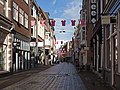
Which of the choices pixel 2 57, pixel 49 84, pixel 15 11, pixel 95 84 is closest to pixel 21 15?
pixel 15 11

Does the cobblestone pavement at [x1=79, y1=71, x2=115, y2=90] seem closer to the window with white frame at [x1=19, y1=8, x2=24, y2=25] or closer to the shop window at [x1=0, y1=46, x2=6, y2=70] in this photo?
the shop window at [x1=0, y1=46, x2=6, y2=70]

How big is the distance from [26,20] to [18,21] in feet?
24.0

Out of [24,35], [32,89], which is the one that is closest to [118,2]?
[32,89]

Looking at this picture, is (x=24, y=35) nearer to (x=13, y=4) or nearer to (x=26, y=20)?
(x=26, y=20)

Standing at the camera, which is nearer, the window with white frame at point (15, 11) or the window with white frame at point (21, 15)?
the window with white frame at point (15, 11)

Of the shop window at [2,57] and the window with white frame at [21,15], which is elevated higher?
the window with white frame at [21,15]

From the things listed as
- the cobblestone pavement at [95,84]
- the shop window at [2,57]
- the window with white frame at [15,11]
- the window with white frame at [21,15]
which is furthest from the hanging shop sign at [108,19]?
the window with white frame at [21,15]

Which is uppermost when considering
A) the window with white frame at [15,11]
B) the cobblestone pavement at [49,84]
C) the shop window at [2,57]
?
the window with white frame at [15,11]

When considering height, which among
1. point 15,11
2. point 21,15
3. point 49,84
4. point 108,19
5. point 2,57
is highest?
point 21,15

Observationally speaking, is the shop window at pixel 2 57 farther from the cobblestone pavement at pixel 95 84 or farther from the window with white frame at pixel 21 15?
the window with white frame at pixel 21 15

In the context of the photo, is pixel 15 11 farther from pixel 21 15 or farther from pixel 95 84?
pixel 95 84

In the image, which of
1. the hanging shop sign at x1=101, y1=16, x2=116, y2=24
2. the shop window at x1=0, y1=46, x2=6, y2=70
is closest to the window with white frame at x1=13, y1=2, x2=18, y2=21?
the shop window at x1=0, y1=46, x2=6, y2=70

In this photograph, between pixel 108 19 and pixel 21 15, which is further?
pixel 21 15

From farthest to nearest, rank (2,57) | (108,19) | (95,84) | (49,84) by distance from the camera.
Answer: (2,57) < (49,84) < (95,84) < (108,19)
